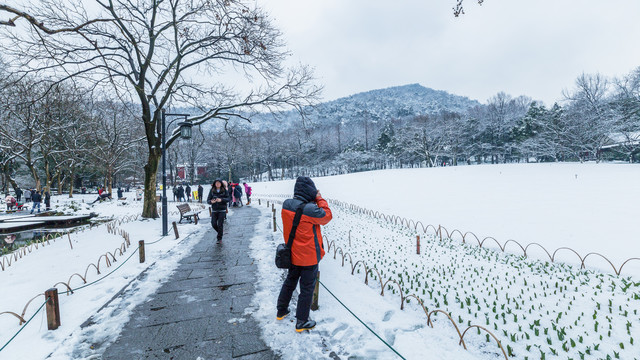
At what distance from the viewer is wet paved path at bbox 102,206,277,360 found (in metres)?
2.99

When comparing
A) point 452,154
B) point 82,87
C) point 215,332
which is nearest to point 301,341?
point 215,332

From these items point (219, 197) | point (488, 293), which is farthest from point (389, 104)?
point (488, 293)

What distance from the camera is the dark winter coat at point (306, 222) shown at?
3172 mm

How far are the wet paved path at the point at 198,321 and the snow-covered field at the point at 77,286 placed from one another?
0.30 meters

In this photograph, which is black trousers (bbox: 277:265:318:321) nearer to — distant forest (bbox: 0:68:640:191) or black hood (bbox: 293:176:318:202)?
black hood (bbox: 293:176:318:202)

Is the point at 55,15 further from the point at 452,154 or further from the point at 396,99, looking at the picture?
the point at 396,99

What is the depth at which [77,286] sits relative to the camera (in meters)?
4.95

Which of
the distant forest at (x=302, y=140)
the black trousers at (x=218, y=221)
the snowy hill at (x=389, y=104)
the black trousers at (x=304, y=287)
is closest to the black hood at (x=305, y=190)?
the black trousers at (x=304, y=287)

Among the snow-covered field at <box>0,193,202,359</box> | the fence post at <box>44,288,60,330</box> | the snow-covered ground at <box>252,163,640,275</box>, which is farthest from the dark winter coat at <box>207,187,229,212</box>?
the snow-covered ground at <box>252,163,640,275</box>

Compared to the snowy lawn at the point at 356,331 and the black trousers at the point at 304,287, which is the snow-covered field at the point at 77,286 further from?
the black trousers at the point at 304,287

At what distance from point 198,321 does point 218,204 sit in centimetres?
456

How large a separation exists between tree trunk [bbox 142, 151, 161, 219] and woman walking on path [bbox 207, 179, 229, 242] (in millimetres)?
6033

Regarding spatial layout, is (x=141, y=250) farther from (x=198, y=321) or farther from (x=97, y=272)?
(x=198, y=321)

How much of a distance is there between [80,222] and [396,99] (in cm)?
17952
